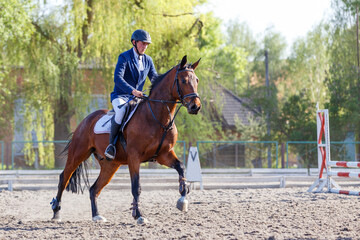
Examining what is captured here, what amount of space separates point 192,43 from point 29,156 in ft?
29.1

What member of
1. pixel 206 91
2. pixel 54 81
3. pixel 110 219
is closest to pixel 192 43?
pixel 206 91

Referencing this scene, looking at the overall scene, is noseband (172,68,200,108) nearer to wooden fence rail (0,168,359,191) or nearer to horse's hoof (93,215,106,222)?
horse's hoof (93,215,106,222)

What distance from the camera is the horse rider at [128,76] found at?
7.27 meters

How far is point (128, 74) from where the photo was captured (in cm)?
751

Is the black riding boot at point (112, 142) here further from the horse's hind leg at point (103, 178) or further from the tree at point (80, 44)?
the tree at point (80, 44)

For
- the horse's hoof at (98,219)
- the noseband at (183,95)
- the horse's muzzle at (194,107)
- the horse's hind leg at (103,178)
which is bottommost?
the horse's hoof at (98,219)

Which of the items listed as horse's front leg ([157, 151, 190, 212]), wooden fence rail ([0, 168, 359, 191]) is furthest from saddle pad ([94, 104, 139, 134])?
wooden fence rail ([0, 168, 359, 191])

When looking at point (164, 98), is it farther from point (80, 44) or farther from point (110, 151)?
point (80, 44)

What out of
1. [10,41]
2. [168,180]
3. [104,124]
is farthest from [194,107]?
[10,41]

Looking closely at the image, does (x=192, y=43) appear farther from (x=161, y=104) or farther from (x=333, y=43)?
(x=161, y=104)

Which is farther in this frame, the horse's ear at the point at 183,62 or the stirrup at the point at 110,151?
the stirrup at the point at 110,151

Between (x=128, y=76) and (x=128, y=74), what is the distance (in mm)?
32

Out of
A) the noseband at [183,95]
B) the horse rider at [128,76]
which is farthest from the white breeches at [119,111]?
the noseband at [183,95]

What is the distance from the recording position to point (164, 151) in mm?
7109
